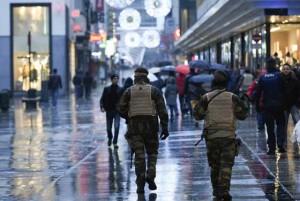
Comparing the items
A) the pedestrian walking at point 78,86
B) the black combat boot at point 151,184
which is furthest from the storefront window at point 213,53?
the black combat boot at point 151,184

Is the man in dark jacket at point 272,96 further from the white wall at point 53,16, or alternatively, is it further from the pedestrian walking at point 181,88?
the white wall at point 53,16

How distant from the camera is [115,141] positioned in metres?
20.2

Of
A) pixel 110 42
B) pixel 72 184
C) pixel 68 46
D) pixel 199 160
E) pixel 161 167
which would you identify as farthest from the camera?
pixel 110 42

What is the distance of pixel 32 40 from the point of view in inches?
2232

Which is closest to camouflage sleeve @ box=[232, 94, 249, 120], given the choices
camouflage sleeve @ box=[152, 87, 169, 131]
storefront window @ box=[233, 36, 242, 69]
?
camouflage sleeve @ box=[152, 87, 169, 131]

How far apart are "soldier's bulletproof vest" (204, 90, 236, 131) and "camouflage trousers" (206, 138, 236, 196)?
19cm

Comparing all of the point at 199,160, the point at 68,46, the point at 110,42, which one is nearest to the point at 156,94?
the point at 199,160

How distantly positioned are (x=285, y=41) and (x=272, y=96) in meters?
22.1

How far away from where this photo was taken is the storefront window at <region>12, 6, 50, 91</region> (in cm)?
5650

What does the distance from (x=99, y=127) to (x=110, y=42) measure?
85.6 m

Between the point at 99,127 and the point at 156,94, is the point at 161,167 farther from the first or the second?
the point at 99,127

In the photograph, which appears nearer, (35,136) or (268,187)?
(268,187)

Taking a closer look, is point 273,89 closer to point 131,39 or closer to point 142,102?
point 142,102

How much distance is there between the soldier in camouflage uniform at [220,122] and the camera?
11.1 metres
